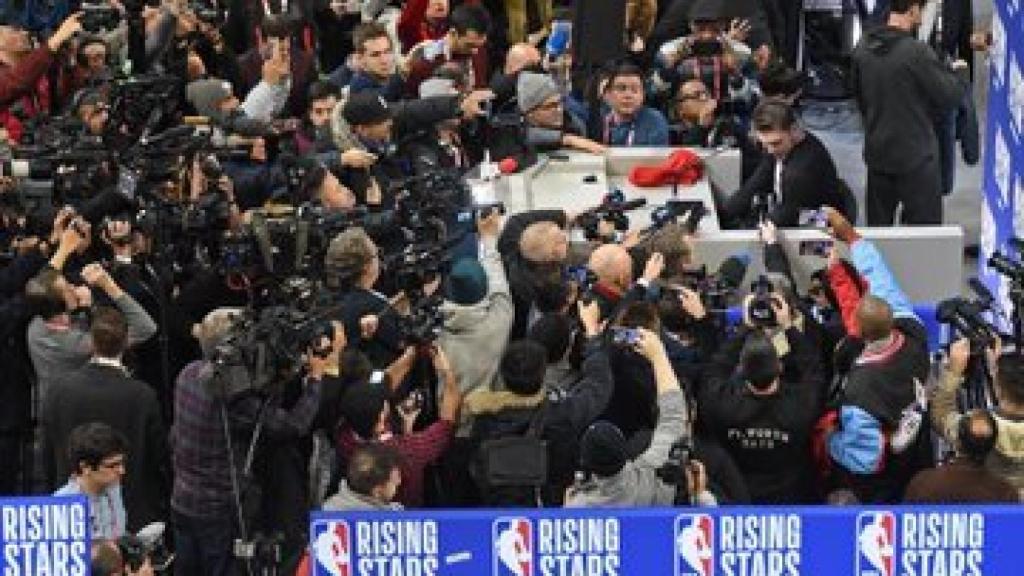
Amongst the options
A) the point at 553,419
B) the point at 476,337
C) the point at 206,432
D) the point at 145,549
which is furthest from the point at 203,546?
the point at 553,419

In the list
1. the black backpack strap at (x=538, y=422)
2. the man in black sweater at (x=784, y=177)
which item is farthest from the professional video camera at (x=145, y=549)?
the man in black sweater at (x=784, y=177)

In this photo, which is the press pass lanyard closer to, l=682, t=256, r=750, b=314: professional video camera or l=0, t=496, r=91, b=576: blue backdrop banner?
l=682, t=256, r=750, b=314: professional video camera

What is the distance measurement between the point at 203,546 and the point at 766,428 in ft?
6.87

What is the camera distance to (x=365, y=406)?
28.3ft

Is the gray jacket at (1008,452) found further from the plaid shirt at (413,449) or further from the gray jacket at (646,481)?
the plaid shirt at (413,449)

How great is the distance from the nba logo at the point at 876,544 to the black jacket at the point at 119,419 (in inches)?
105

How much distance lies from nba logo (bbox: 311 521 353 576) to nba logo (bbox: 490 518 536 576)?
476mm

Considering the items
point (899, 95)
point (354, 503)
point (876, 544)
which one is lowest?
point (876, 544)

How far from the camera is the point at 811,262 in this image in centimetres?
1073

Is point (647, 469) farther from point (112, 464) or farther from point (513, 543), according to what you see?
point (112, 464)

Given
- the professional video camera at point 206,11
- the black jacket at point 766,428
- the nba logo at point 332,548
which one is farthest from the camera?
the professional video camera at point 206,11

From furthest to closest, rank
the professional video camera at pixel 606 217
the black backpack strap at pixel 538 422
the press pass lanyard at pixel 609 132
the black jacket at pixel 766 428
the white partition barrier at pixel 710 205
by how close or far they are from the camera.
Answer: the press pass lanyard at pixel 609 132 < the white partition barrier at pixel 710 205 < the professional video camera at pixel 606 217 < the black jacket at pixel 766 428 < the black backpack strap at pixel 538 422

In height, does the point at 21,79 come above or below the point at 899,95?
above

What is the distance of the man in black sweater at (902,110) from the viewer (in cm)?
1222
